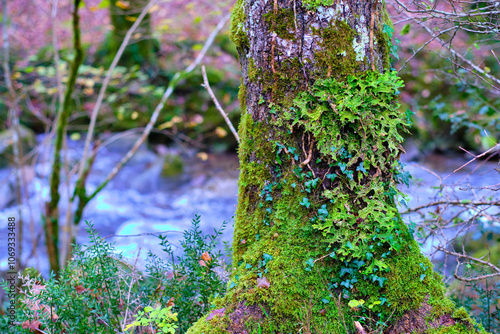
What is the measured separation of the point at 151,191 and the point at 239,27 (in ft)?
22.8

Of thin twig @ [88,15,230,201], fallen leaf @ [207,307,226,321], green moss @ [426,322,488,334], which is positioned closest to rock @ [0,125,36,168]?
thin twig @ [88,15,230,201]

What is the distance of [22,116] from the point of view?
876 cm

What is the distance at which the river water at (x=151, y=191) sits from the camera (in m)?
6.77

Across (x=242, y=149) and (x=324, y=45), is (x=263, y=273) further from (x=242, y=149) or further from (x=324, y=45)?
(x=324, y=45)

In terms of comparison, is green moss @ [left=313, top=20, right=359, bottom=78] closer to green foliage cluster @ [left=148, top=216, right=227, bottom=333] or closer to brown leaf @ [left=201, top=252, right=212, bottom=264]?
green foliage cluster @ [left=148, top=216, right=227, bottom=333]

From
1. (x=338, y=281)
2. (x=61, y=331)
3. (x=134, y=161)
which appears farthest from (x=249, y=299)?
(x=134, y=161)

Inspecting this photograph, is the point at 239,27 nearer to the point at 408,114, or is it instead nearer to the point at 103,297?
the point at 408,114

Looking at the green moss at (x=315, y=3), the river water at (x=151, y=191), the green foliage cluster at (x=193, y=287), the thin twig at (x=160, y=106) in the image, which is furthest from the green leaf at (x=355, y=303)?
the river water at (x=151, y=191)

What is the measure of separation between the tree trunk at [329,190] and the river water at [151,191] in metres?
4.00

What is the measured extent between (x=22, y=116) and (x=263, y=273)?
9234 mm

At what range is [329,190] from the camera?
1.85 metres

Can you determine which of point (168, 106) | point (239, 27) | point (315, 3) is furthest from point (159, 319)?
point (168, 106)

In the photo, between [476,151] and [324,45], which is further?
[476,151]

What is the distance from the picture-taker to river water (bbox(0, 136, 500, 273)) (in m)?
6.77
